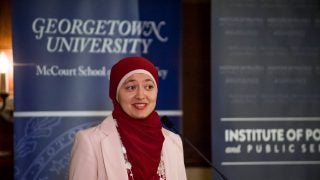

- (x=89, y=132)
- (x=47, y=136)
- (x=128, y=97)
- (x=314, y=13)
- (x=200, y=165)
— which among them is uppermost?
(x=314, y=13)

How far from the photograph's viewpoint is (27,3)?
9.89 ft

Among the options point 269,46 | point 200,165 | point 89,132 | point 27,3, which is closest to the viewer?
point 89,132

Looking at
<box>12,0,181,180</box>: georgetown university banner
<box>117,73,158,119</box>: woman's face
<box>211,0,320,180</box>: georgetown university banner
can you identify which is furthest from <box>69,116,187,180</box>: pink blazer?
<box>211,0,320,180</box>: georgetown university banner

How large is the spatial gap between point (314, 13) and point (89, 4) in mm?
1818

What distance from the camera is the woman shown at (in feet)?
5.28

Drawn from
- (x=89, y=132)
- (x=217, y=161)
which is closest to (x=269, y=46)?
(x=217, y=161)

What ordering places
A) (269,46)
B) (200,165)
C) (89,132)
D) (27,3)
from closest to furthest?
(89,132), (27,3), (269,46), (200,165)

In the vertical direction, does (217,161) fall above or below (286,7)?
below

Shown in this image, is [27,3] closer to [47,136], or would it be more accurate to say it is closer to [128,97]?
[47,136]

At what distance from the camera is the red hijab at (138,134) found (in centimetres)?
166

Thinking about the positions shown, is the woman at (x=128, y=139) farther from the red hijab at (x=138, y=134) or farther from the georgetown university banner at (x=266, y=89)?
the georgetown university banner at (x=266, y=89)

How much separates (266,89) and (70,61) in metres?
1.57

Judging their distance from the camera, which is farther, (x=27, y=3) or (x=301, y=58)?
(x=301, y=58)

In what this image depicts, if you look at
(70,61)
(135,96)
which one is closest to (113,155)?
(135,96)
